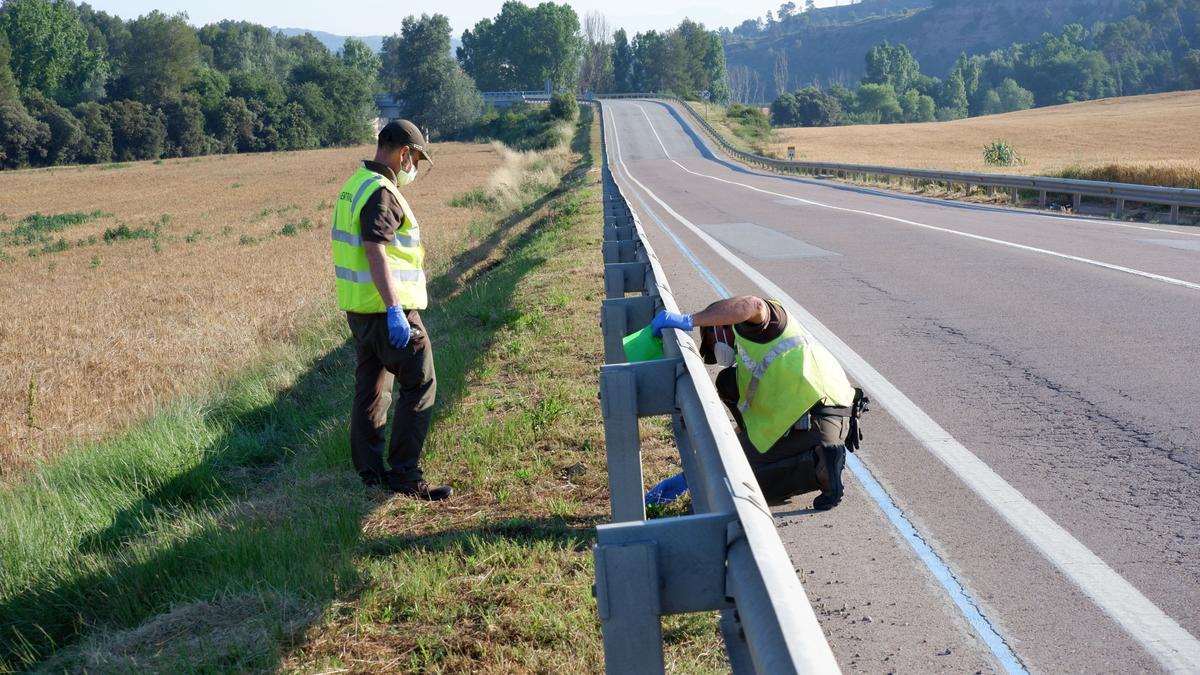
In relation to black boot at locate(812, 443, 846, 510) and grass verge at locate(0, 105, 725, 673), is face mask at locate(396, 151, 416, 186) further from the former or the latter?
black boot at locate(812, 443, 846, 510)

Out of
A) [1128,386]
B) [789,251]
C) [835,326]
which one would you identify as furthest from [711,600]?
[789,251]

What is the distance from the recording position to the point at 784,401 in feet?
16.4

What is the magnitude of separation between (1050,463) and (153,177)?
220 feet

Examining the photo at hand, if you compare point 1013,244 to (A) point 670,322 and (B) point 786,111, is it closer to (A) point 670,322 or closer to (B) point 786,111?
(A) point 670,322

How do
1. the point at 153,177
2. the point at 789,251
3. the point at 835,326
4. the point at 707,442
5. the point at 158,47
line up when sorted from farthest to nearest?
the point at 158,47
the point at 153,177
the point at 789,251
the point at 835,326
the point at 707,442

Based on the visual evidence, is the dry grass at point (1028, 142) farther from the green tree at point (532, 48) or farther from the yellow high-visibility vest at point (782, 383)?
the green tree at point (532, 48)

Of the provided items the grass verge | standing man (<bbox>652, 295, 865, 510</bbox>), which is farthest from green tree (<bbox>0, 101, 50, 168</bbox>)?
standing man (<bbox>652, 295, 865, 510</bbox>)

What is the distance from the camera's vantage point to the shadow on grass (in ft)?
14.8

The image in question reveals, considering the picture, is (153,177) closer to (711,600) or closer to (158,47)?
(158,47)

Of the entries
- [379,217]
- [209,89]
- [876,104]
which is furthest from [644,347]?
[876,104]

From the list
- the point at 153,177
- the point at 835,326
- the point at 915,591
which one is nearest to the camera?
the point at 915,591

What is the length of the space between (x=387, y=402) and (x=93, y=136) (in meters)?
93.7

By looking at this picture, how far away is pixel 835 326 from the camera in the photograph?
911 centimetres

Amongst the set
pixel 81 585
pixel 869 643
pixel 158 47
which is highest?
pixel 158 47
